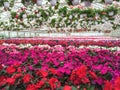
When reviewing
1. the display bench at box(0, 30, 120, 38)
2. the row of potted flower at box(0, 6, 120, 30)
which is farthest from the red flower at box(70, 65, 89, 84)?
the display bench at box(0, 30, 120, 38)

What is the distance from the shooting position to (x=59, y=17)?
3412 centimetres

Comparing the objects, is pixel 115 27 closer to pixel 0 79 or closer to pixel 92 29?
pixel 92 29

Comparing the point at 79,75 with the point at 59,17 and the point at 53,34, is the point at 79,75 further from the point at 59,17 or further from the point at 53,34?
the point at 53,34

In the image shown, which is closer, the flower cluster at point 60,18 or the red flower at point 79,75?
the red flower at point 79,75

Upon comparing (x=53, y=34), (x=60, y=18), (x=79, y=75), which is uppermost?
(x=79, y=75)

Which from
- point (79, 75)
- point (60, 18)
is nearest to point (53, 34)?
point (60, 18)

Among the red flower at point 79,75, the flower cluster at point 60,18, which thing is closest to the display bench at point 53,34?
Answer: the flower cluster at point 60,18

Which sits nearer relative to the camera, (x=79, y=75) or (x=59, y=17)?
(x=79, y=75)

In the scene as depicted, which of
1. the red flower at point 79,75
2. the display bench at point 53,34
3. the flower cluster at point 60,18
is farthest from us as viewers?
the display bench at point 53,34

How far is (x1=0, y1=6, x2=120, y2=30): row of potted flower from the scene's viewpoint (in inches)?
1197

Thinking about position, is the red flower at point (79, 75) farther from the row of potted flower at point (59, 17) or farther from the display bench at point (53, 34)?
the display bench at point (53, 34)

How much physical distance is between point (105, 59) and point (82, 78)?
1971mm

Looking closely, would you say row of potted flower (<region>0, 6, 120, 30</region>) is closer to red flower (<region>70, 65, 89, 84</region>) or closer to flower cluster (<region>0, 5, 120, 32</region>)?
flower cluster (<region>0, 5, 120, 32</region>)

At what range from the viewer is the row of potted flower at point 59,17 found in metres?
30.4
